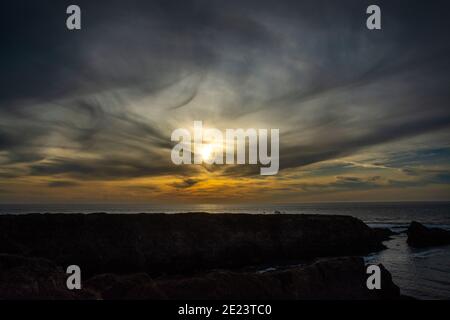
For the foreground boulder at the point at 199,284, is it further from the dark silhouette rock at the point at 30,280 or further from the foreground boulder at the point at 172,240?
the foreground boulder at the point at 172,240

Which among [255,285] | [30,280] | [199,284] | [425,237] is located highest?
[30,280]

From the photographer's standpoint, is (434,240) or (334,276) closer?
(334,276)

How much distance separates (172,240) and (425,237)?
1723 inches

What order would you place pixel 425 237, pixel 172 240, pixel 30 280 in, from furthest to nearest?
pixel 425 237
pixel 172 240
pixel 30 280

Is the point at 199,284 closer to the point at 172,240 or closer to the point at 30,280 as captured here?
the point at 30,280

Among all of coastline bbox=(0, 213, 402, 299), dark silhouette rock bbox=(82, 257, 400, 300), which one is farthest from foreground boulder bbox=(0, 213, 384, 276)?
dark silhouette rock bbox=(82, 257, 400, 300)

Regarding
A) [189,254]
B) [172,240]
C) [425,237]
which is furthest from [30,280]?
[425,237]

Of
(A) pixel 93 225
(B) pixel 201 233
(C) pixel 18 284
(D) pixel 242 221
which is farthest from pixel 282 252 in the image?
(C) pixel 18 284

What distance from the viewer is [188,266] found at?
41.8 metres

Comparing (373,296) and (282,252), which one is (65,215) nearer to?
(282,252)

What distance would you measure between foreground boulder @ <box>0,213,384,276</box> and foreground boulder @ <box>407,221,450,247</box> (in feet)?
30.2

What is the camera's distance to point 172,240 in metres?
43.3
